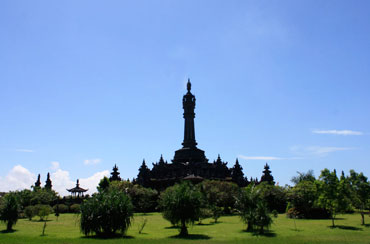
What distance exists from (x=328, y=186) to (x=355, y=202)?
4809mm

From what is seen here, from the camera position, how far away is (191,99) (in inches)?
4067

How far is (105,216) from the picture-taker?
29266mm

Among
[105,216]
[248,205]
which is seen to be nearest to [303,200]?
[248,205]

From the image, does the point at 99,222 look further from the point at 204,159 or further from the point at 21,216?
the point at 204,159

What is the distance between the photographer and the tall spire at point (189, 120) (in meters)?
97.1

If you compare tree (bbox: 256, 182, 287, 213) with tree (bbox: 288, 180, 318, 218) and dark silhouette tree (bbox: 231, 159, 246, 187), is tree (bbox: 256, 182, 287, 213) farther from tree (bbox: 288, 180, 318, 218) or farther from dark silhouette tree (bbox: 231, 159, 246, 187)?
dark silhouette tree (bbox: 231, 159, 246, 187)

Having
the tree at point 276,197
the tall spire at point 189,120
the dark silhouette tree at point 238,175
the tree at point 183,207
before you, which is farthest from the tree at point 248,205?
the tall spire at point 189,120

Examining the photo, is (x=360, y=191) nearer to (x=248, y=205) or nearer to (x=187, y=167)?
(x=248, y=205)

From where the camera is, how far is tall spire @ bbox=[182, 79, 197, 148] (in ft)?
319

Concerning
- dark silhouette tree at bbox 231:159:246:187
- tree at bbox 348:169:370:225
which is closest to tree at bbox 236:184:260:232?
tree at bbox 348:169:370:225

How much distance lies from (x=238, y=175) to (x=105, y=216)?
64149 mm

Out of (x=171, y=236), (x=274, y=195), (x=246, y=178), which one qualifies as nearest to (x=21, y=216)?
(x=171, y=236)

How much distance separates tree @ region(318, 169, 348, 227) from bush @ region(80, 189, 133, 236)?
23.3 metres

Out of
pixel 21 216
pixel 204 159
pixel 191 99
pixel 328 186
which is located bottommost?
pixel 21 216
